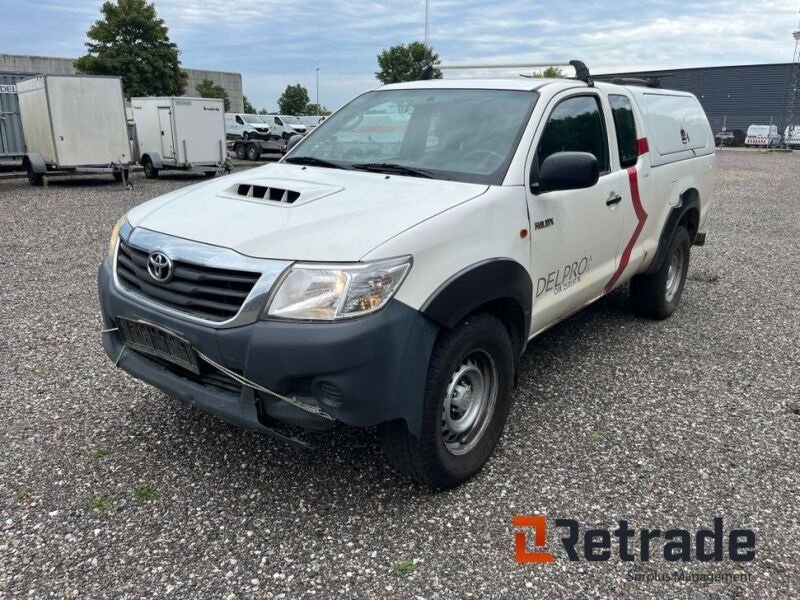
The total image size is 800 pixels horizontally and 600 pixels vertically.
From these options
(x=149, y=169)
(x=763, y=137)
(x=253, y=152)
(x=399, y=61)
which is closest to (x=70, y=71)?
(x=399, y=61)

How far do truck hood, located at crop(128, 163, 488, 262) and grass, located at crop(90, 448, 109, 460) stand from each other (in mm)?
1249

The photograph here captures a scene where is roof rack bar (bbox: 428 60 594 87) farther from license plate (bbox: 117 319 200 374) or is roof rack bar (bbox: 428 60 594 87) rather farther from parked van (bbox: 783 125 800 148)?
parked van (bbox: 783 125 800 148)

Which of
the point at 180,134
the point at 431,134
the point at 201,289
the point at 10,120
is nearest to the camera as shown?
the point at 201,289

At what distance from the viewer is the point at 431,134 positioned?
3.70m

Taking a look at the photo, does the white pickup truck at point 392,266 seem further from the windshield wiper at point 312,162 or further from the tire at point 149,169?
the tire at point 149,169

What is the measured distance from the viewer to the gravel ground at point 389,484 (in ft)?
8.34

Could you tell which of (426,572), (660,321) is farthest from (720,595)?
(660,321)

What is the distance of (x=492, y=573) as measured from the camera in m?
2.57

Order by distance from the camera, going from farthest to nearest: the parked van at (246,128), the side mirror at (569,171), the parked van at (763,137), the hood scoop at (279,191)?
the parked van at (763,137), the parked van at (246,128), the side mirror at (569,171), the hood scoop at (279,191)

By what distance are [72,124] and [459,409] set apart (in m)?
15.3

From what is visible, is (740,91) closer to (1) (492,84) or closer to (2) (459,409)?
(1) (492,84)

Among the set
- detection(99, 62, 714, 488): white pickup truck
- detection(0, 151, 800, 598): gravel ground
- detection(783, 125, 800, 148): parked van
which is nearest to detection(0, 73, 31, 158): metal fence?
detection(0, 151, 800, 598): gravel ground

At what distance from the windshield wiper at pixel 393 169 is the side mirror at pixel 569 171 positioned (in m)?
0.61

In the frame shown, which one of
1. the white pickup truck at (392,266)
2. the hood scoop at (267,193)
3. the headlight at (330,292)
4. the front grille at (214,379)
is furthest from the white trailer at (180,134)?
the headlight at (330,292)
